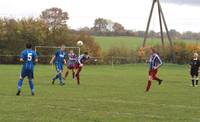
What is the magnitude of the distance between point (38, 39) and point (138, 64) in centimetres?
1375

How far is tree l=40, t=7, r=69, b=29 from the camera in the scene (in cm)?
9044

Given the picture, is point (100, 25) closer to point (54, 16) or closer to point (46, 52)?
point (54, 16)

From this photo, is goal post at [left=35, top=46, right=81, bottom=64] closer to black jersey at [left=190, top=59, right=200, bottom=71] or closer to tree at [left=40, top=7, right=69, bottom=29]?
tree at [left=40, top=7, right=69, bottom=29]

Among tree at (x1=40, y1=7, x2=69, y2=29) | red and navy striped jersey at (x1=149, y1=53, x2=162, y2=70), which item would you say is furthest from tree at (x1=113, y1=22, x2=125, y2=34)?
red and navy striped jersey at (x1=149, y1=53, x2=162, y2=70)

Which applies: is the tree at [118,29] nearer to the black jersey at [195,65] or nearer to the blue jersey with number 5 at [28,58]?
the black jersey at [195,65]

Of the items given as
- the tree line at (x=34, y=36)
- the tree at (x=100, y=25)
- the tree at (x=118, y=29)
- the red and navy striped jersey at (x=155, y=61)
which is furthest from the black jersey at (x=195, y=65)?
the tree at (x=118, y=29)

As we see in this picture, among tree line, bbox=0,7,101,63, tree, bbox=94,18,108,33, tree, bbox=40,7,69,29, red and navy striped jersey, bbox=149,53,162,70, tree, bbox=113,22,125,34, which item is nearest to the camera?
red and navy striped jersey, bbox=149,53,162,70

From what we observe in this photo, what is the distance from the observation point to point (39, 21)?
76688mm


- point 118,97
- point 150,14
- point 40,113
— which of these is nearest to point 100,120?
point 40,113

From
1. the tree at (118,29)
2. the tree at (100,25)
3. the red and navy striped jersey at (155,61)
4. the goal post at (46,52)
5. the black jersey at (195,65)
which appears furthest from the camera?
the tree at (118,29)

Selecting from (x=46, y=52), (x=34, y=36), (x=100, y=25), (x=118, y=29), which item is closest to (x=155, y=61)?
(x=46, y=52)

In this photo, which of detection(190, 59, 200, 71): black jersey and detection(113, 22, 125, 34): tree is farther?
detection(113, 22, 125, 34): tree

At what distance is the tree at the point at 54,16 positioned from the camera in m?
90.4

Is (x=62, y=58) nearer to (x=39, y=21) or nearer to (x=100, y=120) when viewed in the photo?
(x=100, y=120)
